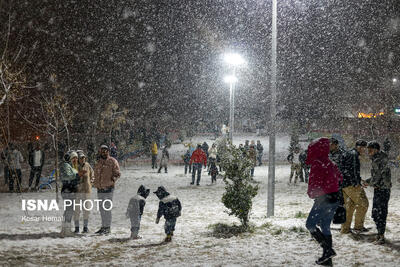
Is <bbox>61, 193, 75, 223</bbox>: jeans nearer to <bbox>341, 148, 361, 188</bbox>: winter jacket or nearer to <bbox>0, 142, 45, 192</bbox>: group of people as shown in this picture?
<bbox>341, 148, 361, 188</bbox>: winter jacket

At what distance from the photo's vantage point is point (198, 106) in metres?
60.9

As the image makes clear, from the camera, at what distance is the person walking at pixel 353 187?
6898mm

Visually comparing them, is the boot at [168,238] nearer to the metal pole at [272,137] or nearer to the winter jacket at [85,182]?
the winter jacket at [85,182]

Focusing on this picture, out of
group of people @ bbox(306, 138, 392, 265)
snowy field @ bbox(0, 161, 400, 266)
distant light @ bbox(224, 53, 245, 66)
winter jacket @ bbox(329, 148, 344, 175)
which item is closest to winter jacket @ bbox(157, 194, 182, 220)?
snowy field @ bbox(0, 161, 400, 266)

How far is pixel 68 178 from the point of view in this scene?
7562 mm

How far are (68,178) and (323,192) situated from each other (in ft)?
15.6

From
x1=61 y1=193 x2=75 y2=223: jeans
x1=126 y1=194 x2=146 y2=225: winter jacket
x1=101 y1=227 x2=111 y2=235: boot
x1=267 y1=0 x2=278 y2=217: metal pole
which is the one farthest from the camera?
x1=267 y1=0 x2=278 y2=217: metal pole

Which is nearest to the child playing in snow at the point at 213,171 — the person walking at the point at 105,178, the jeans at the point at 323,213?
the person walking at the point at 105,178

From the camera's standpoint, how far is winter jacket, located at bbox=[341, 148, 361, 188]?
270 inches

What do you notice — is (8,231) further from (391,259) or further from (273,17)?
(273,17)

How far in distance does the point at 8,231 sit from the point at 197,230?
3.83 m

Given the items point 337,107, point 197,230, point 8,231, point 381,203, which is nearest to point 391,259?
point 381,203

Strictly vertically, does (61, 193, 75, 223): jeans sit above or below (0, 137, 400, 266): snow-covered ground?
above

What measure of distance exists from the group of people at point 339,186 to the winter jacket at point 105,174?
3878 mm
